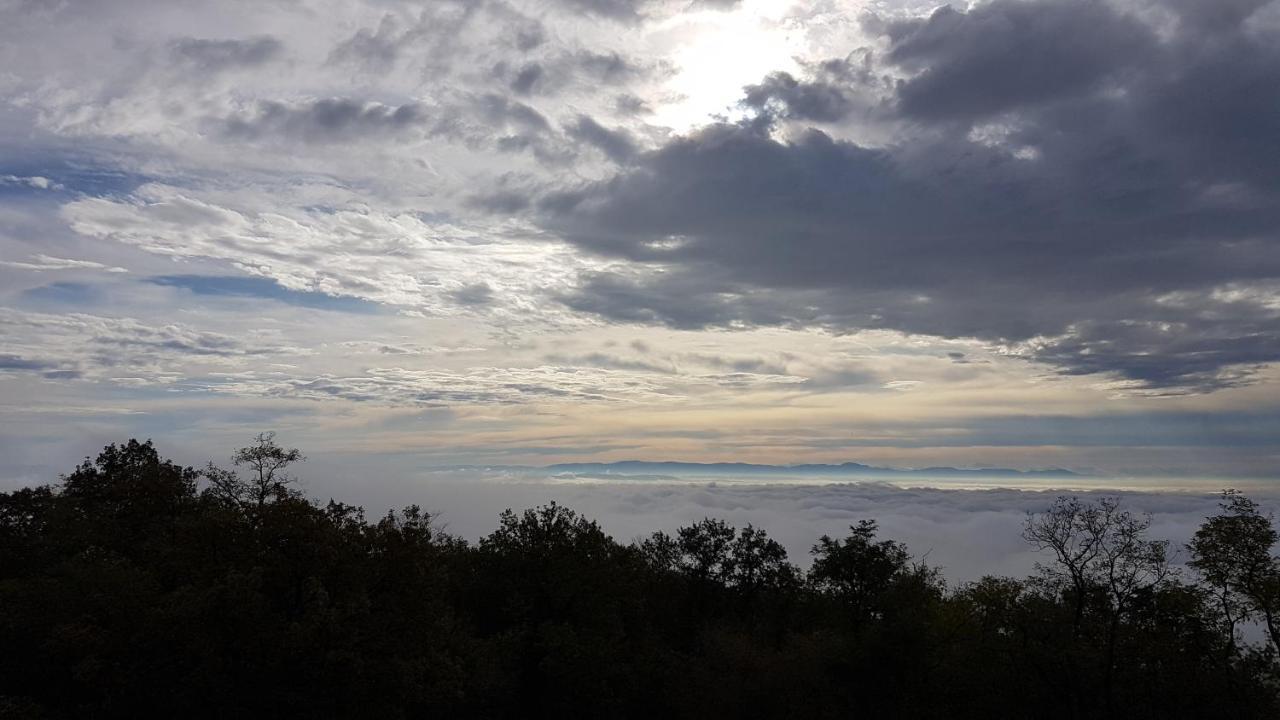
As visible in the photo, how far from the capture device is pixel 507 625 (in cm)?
5412

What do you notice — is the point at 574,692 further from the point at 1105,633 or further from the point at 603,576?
the point at 1105,633

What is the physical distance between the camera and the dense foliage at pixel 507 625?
2959 centimetres

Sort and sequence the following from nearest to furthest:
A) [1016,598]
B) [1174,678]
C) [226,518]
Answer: [226,518]
[1174,678]
[1016,598]

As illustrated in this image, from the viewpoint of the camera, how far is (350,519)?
33000 millimetres

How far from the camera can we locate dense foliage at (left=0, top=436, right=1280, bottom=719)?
97.1ft

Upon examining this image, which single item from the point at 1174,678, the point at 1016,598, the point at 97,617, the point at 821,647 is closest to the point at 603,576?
the point at 821,647

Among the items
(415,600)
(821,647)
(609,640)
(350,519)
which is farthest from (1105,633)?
(350,519)

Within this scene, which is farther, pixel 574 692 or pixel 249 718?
pixel 574 692

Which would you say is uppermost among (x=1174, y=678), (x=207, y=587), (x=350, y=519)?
(x=350, y=519)

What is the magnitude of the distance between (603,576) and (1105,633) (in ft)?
91.3

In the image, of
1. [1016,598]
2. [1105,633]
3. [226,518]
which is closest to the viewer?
[226,518]

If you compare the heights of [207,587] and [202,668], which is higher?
[207,587]

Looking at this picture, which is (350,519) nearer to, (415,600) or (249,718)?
(415,600)

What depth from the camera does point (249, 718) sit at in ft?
96.0
